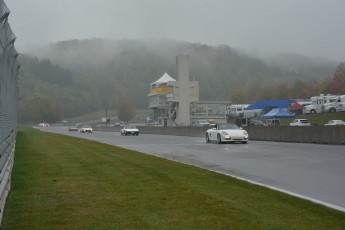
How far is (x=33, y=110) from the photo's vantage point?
7781 inches

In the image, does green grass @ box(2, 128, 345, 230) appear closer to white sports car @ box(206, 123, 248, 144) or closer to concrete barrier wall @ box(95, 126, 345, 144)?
white sports car @ box(206, 123, 248, 144)

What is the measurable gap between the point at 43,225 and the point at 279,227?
2.92m

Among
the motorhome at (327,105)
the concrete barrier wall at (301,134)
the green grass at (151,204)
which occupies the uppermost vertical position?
the motorhome at (327,105)

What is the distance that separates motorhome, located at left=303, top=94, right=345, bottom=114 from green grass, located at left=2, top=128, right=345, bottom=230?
214ft

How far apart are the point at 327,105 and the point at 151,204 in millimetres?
70706

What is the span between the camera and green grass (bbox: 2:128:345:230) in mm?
6668

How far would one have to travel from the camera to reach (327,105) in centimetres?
7500

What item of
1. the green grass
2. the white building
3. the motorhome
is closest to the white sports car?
the green grass

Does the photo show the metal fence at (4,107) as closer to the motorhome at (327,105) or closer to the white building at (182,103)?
the motorhome at (327,105)

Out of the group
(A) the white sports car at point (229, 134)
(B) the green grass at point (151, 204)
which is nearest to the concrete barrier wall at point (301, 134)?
(A) the white sports car at point (229, 134)

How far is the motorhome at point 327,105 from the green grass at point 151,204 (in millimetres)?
65113

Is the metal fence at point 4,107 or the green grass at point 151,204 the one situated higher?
the metal fence at point 4,107

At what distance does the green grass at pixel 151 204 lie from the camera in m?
6.67

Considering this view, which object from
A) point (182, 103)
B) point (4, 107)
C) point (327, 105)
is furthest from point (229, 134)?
point (182, 103)
